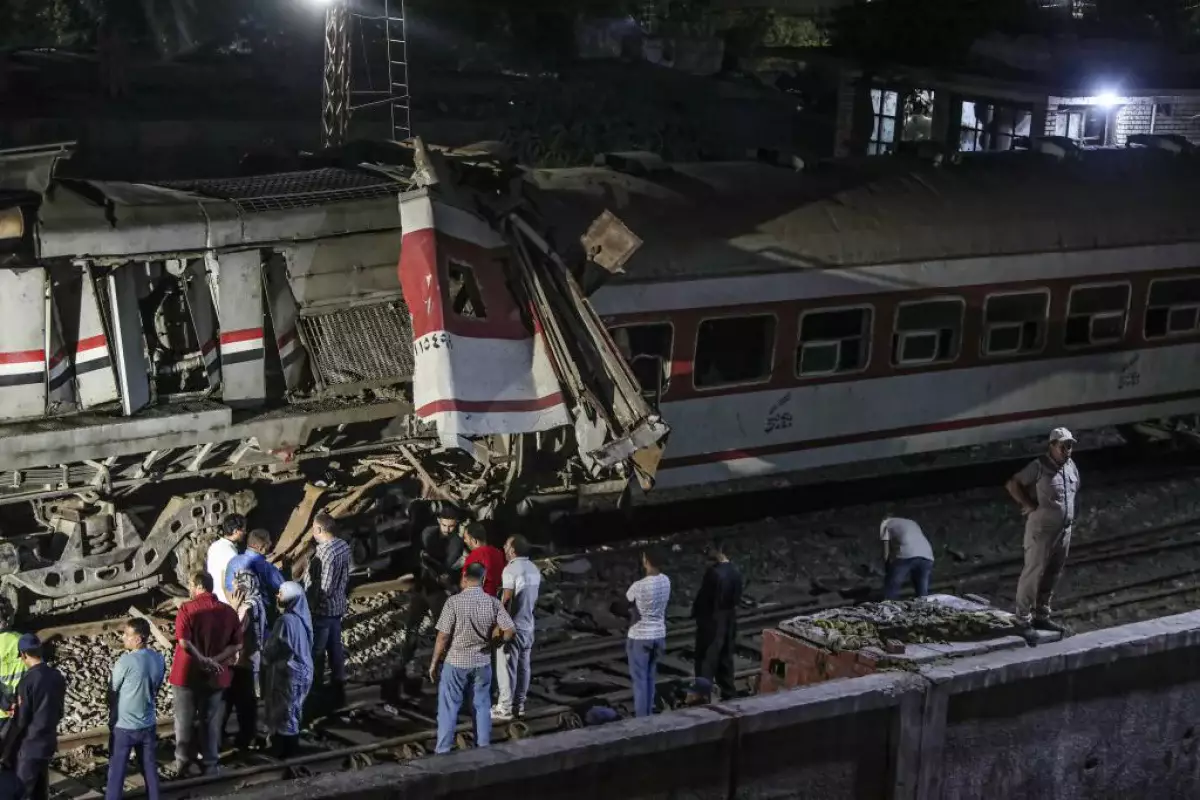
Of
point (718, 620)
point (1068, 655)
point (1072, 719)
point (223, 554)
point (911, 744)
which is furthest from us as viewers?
point (718, 620)

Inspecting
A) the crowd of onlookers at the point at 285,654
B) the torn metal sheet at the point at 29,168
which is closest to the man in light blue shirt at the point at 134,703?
the crowd of onlookers at the point at 285,654

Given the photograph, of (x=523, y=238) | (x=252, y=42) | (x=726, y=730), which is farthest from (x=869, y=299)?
(x=252, y=42)

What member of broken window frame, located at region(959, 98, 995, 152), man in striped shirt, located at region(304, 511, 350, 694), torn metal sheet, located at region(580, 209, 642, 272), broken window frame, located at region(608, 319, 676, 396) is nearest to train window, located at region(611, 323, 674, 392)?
broken window frame, located at region(608, 319, 676, 396)

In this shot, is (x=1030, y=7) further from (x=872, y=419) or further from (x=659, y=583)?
(x=659, y=583)

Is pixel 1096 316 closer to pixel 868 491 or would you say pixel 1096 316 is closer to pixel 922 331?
pixel 922 331

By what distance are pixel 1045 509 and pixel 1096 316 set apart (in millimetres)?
5707

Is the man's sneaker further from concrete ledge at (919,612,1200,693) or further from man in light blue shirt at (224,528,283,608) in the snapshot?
man in light blue shirt at (224,528,283,608)

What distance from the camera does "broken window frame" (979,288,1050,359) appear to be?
15188 mm

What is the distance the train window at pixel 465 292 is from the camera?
37.7 feet

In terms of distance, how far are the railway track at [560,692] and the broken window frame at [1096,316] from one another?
2399 mm

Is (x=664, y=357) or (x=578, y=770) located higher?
(x=664, y=357)

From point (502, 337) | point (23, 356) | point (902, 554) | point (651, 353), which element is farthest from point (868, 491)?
point (23, 356)

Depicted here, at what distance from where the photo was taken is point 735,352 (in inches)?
546

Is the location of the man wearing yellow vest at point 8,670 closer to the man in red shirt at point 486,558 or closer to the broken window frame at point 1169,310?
the man in red shirt at point 486,558
